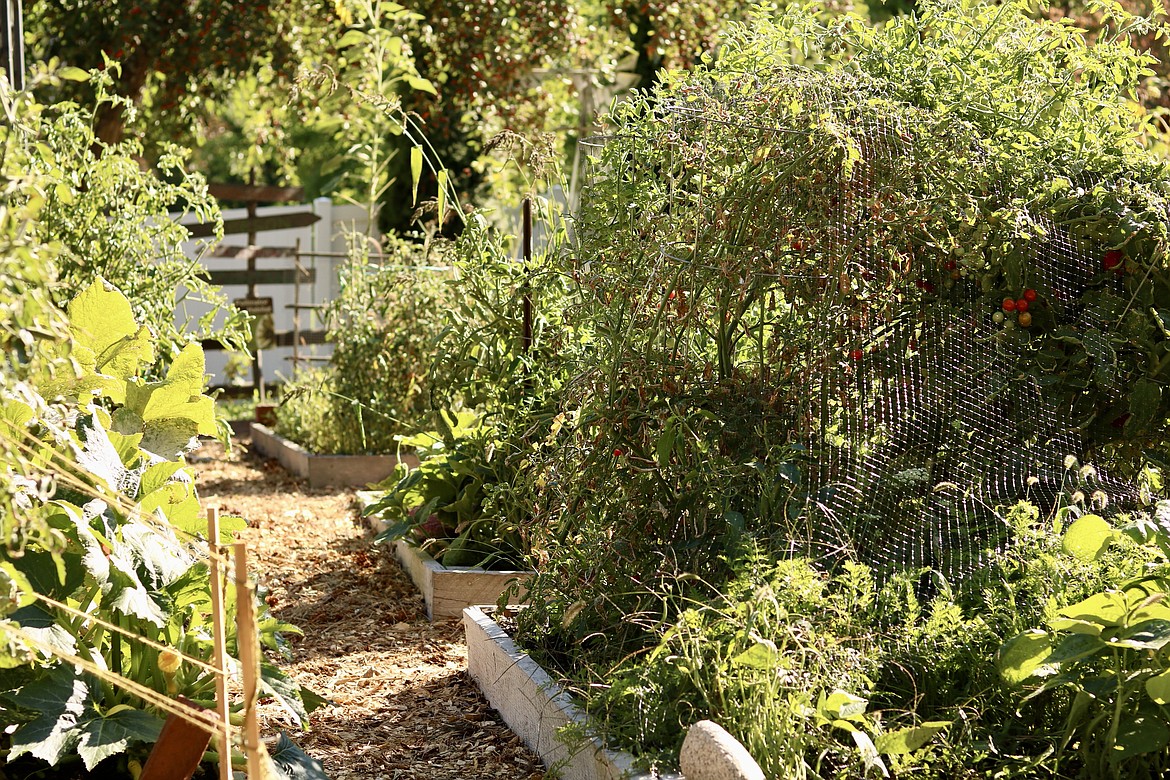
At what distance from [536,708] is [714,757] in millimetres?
961

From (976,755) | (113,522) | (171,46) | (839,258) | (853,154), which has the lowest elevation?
(976,755)

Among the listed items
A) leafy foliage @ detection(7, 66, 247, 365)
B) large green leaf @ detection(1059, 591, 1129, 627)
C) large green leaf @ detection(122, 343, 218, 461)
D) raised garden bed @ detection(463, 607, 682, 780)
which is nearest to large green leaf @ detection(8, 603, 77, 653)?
large green leaf @ detection(122, 343, 218, 461)

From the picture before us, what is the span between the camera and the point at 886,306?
2980 millimetres

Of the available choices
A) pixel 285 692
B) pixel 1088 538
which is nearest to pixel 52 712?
pixel 285 692

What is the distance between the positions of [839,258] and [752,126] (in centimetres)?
41

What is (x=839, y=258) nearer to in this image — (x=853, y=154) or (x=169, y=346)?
(x=853, y=154)

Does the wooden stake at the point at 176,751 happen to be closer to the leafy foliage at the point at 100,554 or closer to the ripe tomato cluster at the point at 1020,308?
the leafy foliage at the point at 100,554

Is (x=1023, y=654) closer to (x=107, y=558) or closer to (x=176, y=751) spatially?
(x=176, y=751)

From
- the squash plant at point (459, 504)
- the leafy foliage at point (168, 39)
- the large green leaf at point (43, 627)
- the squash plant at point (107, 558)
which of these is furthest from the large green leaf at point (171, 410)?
the leafy foliage at point (168, 39)

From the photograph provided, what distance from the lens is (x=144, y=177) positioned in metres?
5.04

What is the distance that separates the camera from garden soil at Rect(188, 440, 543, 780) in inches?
121

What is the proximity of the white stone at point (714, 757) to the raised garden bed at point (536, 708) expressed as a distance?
0.55ft

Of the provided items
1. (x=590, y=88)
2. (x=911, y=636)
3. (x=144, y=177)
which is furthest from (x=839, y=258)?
(x=590, y=88)

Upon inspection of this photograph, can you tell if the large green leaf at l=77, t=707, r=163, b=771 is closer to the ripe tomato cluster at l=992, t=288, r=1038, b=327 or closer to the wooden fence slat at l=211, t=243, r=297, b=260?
the ripe tomato cluster at l=992, t=288, r=1038, b=327
